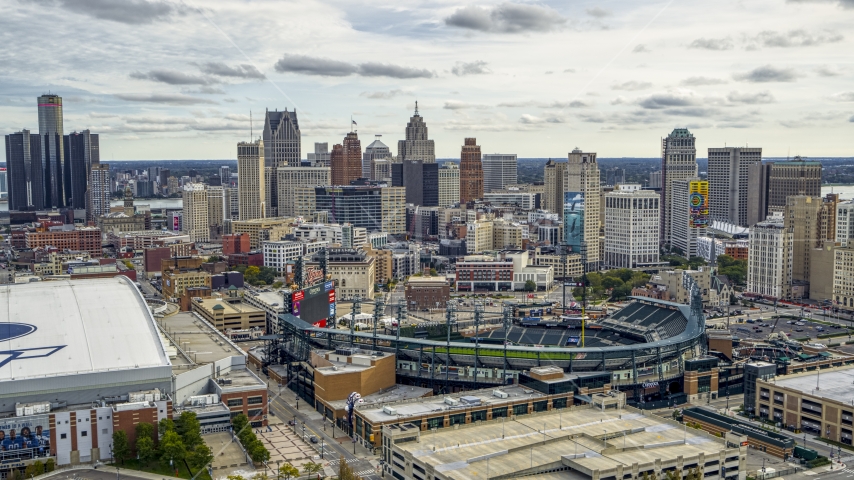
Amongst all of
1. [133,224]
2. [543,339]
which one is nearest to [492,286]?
[543,339]

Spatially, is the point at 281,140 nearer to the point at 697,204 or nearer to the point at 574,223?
the point at 574,223

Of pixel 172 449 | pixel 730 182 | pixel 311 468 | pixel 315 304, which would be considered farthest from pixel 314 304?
pixel 730 182

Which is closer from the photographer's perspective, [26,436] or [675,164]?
[26,436]

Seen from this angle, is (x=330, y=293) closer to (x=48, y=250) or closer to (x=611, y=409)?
(x=611, y=409)

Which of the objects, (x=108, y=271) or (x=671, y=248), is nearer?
(x=108, y=271)

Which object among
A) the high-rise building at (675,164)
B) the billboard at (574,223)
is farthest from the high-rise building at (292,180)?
the billboard at (574,223)

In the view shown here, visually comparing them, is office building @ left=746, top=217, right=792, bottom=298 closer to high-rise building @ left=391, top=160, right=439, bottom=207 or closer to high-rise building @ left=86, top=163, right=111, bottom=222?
high-rise building @ left=391, top=160, right=439, bottom=207
